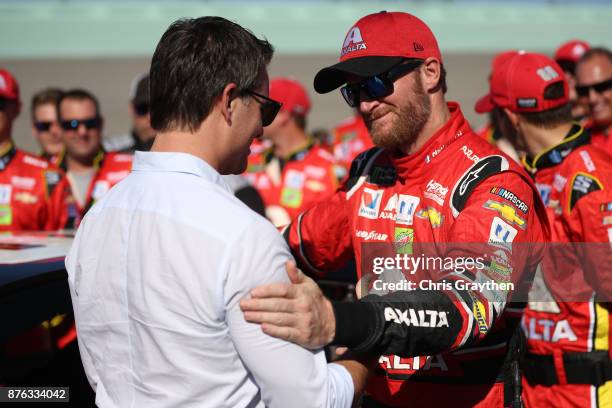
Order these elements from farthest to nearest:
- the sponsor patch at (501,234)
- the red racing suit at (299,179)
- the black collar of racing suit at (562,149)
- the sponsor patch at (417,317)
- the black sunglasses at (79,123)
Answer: the red racing suit at (299,179) → the black sunglasses at (79,123) → the black collar of racing suit at (562,149) → the sponsor patch at (501,234) → the sponsor patch at (417,317)

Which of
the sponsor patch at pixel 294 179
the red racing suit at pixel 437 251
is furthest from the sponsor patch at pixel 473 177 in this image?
the sponsor patch at pixel 294 179

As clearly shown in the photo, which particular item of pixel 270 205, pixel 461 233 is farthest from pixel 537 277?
pixel 270 205

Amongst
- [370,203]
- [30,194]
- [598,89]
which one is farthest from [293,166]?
[370,203]

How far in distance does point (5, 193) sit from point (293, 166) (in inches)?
105

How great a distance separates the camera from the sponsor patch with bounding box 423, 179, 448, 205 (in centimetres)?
269

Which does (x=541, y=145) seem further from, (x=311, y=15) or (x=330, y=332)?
(x=311, y=15)

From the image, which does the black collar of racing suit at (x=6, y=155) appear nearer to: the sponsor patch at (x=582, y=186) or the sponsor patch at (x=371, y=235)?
the sponsor patch at (x=371, y=235)

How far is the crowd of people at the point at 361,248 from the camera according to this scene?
1.86 m

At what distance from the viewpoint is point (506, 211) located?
246 centimetres

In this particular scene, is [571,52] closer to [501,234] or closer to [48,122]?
[501,234]

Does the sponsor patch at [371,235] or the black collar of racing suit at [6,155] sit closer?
the sponsor patch at [371,235]

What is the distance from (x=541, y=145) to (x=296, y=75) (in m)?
23.7

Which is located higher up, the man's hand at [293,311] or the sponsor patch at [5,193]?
the man's hand at [293,311]

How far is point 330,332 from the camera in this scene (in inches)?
76.9
